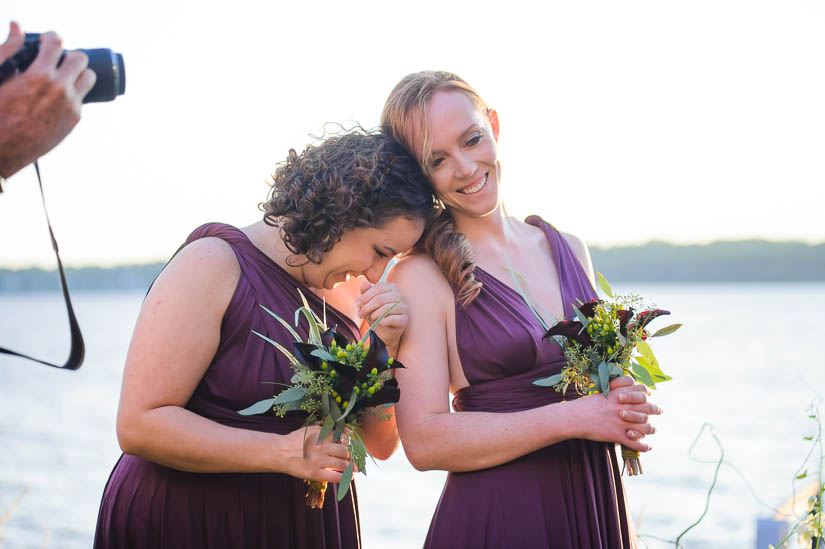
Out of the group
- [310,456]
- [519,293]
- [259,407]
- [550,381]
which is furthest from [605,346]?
[259,407]

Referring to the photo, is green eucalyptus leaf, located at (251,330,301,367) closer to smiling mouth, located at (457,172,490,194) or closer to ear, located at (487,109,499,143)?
smiling mouth, located at (457,172,490,194)

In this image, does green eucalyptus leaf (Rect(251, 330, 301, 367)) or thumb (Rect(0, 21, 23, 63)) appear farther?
green eucalyptus leaf (Rect(251, 330, 301, 367))

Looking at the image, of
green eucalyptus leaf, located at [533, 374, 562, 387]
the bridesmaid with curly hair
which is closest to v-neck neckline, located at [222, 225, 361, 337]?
the bridesmaid with curly hair

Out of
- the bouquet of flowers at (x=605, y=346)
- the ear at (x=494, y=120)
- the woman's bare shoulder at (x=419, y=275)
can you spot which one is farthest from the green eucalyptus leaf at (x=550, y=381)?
the ear at (x=494, y=120)

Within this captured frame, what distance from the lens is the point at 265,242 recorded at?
3.12 metres

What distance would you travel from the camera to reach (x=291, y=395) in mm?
2572

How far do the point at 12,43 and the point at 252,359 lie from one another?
1.38 metres

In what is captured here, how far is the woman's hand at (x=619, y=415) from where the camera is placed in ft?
9.04

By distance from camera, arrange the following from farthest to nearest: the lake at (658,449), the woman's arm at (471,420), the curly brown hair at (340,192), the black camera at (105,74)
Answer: the lake at (658,449) → the curly brown hair at (340,192) → the woman's arm at (471,420) → the black camera at (105,74)

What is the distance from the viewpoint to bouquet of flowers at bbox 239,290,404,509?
2.57m

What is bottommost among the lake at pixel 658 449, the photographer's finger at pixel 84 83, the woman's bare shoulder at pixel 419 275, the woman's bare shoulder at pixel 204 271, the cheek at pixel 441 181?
the lake at pixel 658 449

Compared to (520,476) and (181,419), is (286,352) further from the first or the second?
(520,476)

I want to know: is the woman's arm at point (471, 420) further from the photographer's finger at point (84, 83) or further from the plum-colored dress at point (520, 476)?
the photographer's finger at point (84, 83)

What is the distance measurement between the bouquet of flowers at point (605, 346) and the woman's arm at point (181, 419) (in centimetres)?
89
